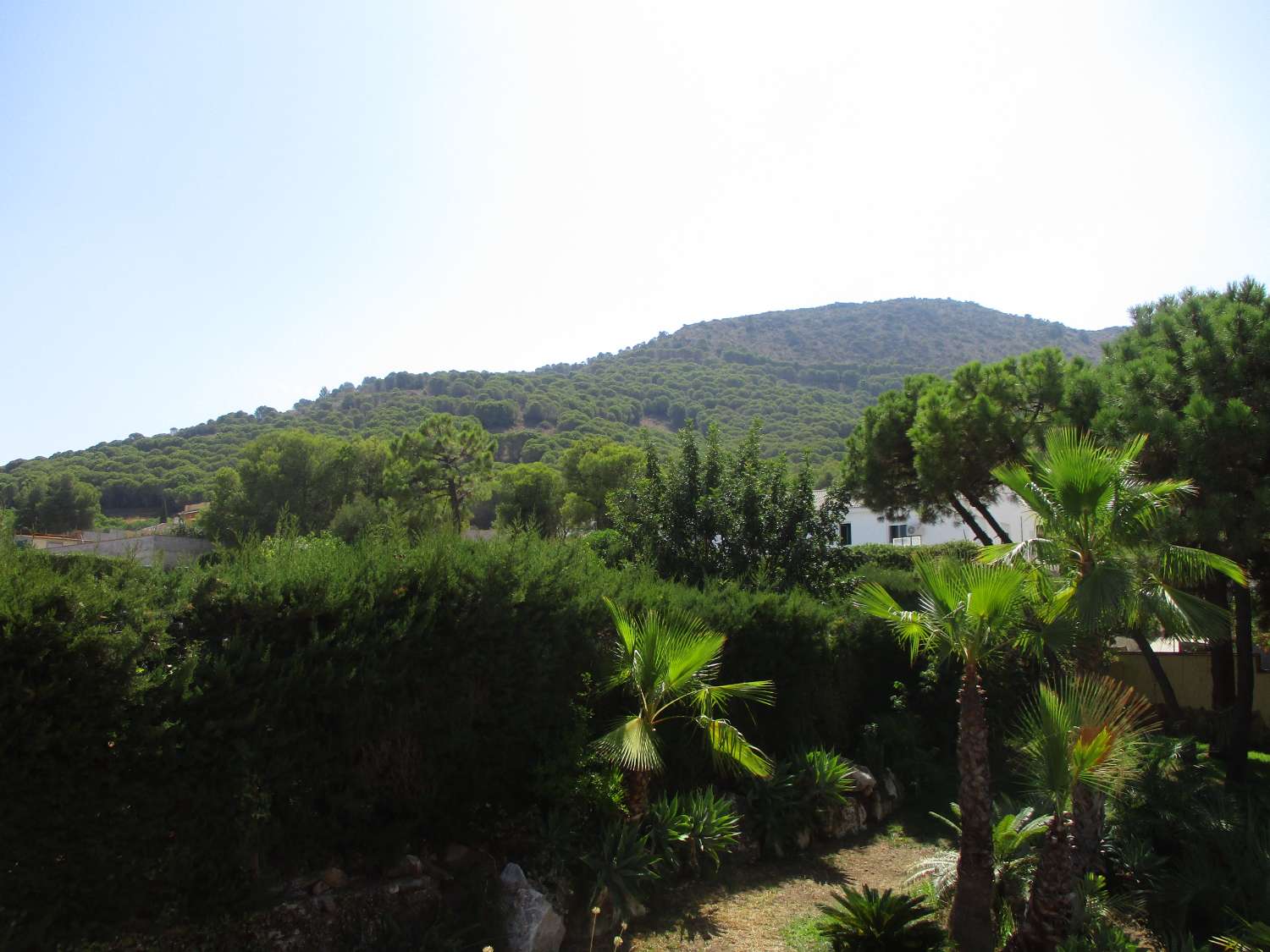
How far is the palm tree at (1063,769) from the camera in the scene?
5.93m

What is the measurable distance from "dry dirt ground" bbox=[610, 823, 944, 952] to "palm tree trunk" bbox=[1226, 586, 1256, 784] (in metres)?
5.45

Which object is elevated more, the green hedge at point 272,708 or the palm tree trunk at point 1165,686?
the green hedge at point 272,708

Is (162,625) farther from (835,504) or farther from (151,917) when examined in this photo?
(835,504)

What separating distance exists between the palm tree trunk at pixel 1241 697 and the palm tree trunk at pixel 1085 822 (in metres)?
6.46

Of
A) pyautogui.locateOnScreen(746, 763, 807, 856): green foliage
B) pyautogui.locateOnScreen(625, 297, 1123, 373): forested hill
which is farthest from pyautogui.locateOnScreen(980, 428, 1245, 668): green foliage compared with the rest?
pyautogui.locateOnScreen(625, 297, 1123, 373): forested hill

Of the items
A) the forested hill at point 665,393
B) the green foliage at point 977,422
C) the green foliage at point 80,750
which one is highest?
the forested hill at point 665,393

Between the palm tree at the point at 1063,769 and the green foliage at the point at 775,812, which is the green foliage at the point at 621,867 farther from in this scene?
the palm tree at the point at 1063,769

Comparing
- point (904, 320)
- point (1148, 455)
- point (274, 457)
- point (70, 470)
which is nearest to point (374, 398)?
point (70, 470)

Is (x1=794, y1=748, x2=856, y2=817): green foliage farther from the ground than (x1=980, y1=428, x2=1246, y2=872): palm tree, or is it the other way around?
(x1=980, y1=428, x2=1246, y2=872): palm tree

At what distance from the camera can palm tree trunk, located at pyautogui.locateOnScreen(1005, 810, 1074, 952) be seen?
20.1 feet

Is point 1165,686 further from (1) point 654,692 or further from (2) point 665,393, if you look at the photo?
(2) point 665,393

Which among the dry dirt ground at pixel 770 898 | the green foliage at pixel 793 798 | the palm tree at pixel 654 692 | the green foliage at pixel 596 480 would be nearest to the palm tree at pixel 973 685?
the dry dirt ground at pixel 770 898

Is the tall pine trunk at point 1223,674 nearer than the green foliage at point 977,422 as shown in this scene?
Yes

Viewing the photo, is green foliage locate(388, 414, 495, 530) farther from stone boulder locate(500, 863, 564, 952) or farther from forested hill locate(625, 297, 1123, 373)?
forested hill locate(625, 297, 1123, 373)
